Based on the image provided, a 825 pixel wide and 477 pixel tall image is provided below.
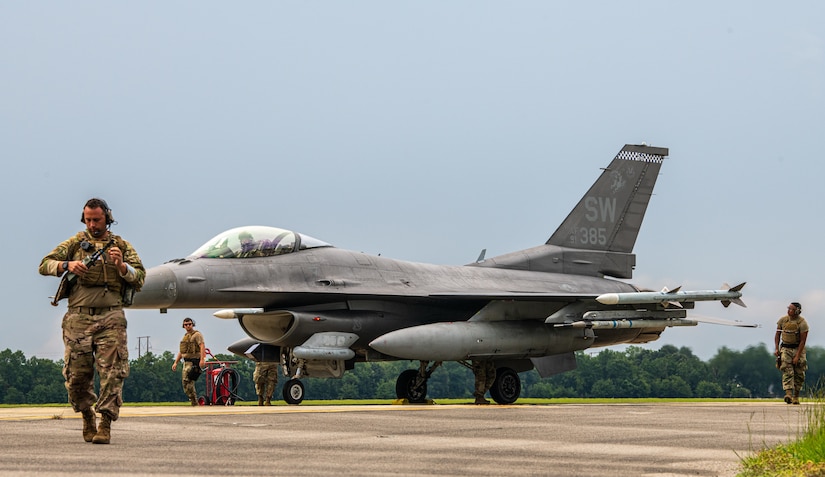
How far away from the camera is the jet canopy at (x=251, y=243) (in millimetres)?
18859

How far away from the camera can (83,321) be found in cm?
938

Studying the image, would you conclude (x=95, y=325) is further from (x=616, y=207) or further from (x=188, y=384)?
(x=616, y=207)

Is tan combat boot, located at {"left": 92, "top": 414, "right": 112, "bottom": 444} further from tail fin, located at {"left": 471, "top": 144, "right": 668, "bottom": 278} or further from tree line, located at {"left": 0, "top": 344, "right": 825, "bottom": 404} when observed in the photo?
tail fin, located at {"left": 471, "top": 144, "right": 668, "bottom": 278}

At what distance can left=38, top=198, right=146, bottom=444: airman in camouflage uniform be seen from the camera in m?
9.33

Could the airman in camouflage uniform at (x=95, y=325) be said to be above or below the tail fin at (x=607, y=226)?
below

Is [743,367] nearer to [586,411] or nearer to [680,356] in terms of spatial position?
[680,356]

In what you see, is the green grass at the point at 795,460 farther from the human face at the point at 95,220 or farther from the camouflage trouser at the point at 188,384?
the camouflage trouser at the point at 188,384

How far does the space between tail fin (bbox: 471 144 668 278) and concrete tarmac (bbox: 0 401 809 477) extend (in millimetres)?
9822

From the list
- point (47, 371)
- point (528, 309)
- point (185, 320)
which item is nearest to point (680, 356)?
point (528, 309)

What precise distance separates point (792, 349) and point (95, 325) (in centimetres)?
1444

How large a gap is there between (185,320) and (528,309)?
6.34 meters

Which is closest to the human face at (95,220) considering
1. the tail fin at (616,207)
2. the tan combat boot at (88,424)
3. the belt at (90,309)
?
the belt at (90,309)

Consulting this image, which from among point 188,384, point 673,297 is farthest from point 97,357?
point 673,297

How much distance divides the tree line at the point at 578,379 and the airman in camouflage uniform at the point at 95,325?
36.6 feet
